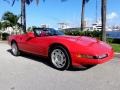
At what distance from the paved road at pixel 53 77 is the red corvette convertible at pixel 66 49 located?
12.3 inches

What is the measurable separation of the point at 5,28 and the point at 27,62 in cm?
1830

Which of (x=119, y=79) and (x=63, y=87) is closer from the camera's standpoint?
(x=63, y=87)

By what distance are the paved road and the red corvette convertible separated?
31cm

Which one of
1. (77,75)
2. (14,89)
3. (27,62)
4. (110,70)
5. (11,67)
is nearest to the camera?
(14,89)

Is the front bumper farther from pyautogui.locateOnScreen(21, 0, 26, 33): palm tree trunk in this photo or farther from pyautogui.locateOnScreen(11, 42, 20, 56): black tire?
pyautogui.locateOnScreen(21, 0, 26, 33): palm tree trunk

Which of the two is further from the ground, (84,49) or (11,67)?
(84,49)

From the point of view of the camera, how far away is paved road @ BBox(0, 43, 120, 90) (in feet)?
17.5

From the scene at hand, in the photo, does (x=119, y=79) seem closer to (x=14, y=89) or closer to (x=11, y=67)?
(x=14, y=89)

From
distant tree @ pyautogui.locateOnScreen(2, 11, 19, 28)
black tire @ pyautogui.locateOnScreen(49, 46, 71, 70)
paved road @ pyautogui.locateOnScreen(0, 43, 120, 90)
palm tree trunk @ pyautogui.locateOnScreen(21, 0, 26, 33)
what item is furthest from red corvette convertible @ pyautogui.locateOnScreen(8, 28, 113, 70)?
distant tree @ pyautogui.locateOnScreen(2, 11, 19, 28)

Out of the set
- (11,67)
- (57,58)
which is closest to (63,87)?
(57,58)

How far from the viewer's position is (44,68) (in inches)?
283

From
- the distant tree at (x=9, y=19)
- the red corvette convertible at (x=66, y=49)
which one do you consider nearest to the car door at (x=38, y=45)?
the red corvette convertible at (x=66, y=49)

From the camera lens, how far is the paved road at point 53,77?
535cm

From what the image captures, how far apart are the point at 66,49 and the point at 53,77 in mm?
987
